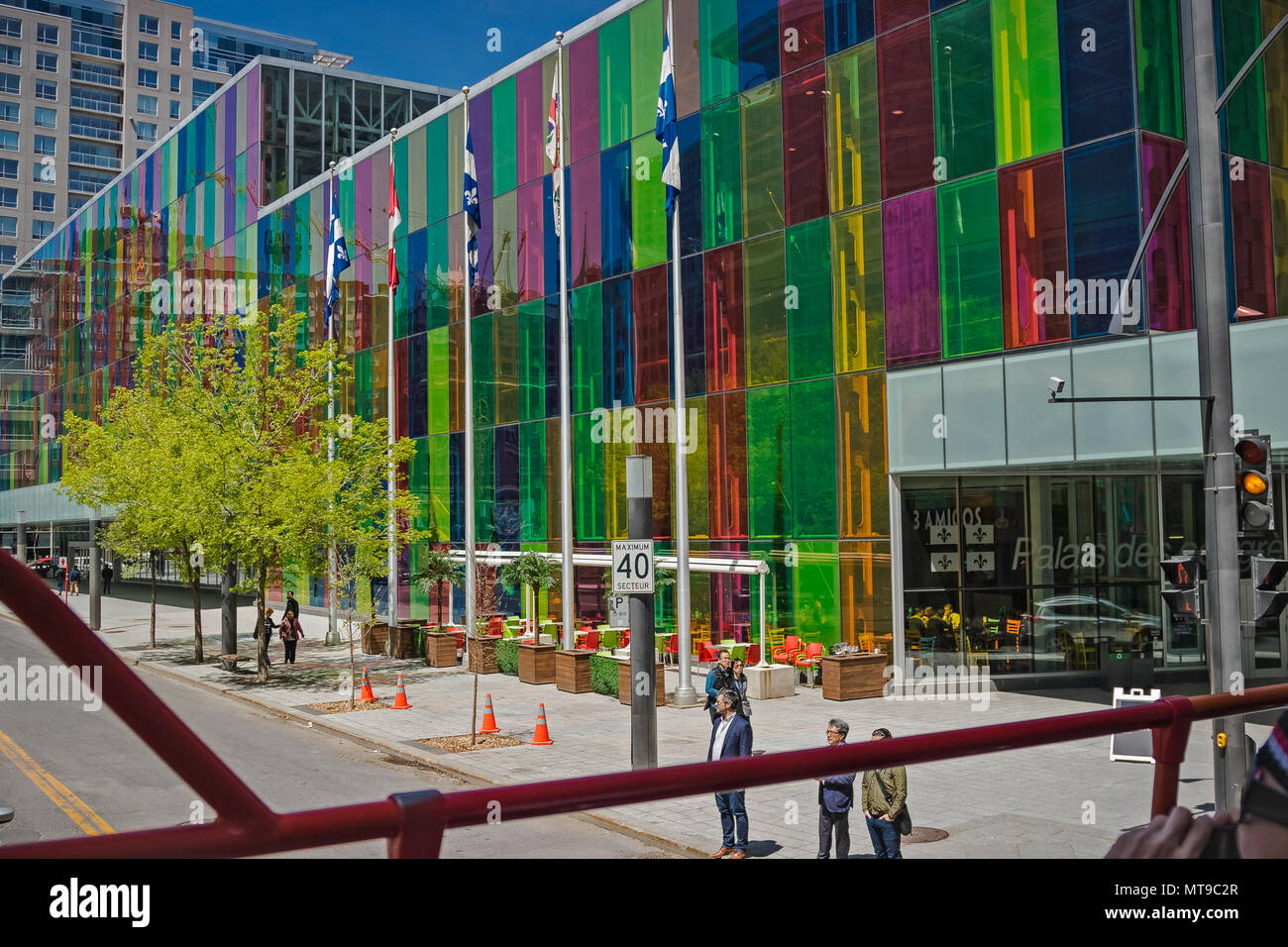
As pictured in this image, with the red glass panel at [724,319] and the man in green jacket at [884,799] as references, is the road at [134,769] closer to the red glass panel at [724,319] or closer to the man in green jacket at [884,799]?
the man in green jacket at [884,799]

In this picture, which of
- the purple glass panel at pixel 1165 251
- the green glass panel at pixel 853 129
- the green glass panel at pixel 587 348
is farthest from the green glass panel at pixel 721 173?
the purple glass panel at pixel 1165 251

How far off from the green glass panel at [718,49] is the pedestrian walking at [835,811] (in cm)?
2825

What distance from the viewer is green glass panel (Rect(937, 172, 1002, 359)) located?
77.8 ft

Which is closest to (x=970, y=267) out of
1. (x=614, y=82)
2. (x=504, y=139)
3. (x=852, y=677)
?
(x=852, y=677)

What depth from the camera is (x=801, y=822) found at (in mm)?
2936

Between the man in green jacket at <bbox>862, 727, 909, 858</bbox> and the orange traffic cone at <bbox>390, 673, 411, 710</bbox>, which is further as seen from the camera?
the orange traffic cone at <bbox>390, 673, 411, 710</bbox>

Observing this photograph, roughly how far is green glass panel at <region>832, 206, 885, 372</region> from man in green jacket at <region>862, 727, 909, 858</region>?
76.5 ft

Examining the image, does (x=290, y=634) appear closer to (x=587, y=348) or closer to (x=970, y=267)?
(x=587, y=348)

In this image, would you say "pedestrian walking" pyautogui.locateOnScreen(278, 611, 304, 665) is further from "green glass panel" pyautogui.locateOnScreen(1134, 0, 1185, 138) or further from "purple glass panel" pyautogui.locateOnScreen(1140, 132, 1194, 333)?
"green glass panel" pyautogui.locateOnScreen(1134, 0, 1185, 138)

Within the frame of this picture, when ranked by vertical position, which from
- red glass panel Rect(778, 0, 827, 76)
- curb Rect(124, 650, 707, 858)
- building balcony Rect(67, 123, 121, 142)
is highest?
building balcony Rect(67, 123, 121, 142)

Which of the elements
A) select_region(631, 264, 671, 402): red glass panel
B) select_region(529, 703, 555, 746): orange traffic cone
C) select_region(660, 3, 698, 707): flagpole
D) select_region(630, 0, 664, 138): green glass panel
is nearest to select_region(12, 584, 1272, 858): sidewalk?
select_region(529, 703, 555, 746): orange traffic cone

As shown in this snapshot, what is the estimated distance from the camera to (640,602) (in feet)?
55.3

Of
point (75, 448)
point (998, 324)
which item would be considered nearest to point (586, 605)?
point (998, 324)

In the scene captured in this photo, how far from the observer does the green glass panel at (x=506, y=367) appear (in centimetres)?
3759
